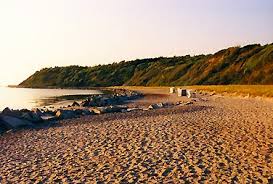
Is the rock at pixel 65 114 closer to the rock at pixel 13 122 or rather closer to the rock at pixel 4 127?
the rock at pixel 13 122

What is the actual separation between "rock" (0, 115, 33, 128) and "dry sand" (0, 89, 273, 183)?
1781 millimetres

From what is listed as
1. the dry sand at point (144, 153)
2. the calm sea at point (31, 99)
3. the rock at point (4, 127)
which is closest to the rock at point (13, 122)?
the rock at point (4, 127)

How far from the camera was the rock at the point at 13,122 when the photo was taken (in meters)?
23.5

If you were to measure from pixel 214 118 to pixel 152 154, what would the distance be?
11.4 m

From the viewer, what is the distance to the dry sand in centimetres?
1148

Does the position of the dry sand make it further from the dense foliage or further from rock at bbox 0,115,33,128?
the dense foliage

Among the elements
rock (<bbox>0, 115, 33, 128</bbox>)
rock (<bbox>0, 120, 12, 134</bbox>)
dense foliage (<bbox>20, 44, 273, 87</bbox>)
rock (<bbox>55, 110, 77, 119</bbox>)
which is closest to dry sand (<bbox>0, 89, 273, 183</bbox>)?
rock (<bbox>0, 120, 12, 134</bbox>)

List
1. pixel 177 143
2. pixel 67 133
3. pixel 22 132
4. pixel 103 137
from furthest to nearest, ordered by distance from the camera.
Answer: pixel 22 132
pixel 67 133
pixel 103 137
pixel 177 143

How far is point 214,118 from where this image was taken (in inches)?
974

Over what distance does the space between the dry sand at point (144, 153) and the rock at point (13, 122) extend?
1.78 metres

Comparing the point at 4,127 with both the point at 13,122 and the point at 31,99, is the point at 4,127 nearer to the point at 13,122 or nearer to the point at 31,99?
the point at 13,122

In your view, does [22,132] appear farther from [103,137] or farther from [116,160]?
[116,160]

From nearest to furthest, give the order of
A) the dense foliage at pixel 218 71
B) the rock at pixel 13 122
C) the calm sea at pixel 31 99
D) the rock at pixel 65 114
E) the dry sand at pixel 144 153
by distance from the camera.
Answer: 1. the dry sand at pixel 144 153
2. the rock at pixel 13 122
3. the rock at pixel 65 114
4. the calm sea at pixel 31 99
5. the dense foliage at pixel 218 71

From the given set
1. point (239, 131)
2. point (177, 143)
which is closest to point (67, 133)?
point (177, 143)
